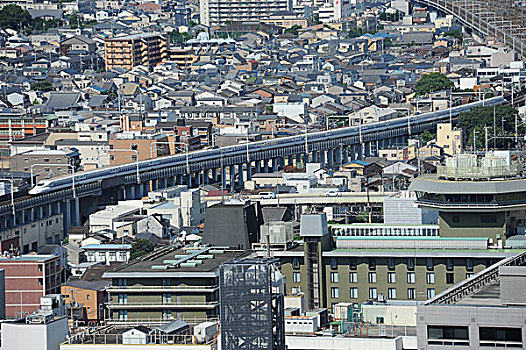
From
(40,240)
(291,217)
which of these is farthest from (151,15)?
(291,217)

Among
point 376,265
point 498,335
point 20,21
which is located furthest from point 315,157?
point 20,21

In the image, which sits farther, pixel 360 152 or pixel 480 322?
pixel 360 152

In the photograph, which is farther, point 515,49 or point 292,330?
point 515,49

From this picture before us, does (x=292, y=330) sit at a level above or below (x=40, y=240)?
above

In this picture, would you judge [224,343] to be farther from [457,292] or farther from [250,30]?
[250,30]

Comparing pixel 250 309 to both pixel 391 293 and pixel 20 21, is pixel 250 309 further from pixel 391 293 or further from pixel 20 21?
pixel 20 21

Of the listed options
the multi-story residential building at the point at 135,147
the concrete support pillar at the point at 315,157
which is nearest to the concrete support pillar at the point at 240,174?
the multi-story residential building at the point at 135,147
